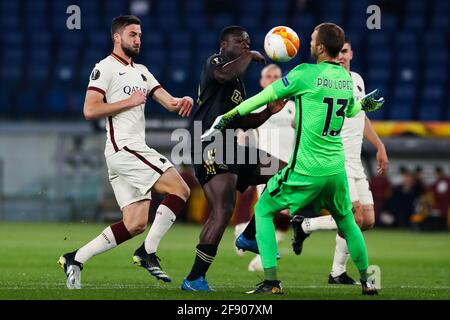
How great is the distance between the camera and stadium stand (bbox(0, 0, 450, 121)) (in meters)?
26.0

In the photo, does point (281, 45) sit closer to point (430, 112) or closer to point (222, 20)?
point (430, 112)

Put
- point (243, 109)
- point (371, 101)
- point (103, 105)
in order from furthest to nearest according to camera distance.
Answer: point (103, 105)
point (371, 101)
point (243, 109)

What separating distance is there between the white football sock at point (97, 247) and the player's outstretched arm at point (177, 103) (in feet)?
4.18

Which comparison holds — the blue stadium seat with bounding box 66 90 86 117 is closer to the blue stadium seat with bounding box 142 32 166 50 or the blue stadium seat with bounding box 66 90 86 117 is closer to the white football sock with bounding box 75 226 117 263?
the blue stadium seat with bounding box 142 32 166 50

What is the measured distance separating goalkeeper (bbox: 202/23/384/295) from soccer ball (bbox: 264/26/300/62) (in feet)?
2.25

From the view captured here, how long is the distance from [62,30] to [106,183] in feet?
16.6

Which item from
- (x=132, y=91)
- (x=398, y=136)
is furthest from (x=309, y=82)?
(x=398, y=136)

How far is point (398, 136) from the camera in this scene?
24594mm

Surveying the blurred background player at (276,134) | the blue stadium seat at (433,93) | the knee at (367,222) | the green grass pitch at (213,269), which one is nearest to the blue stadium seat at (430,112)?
the blue stadium seat at (433,93)

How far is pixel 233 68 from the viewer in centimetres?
910

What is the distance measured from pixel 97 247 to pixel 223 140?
1473 millimetres

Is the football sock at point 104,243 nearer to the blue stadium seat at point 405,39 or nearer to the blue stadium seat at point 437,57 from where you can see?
the blue stadium seat at point 437,57

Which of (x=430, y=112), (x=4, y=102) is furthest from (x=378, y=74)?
(x=4, y=102)

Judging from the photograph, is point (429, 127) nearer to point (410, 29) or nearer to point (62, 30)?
point (410, 29)
